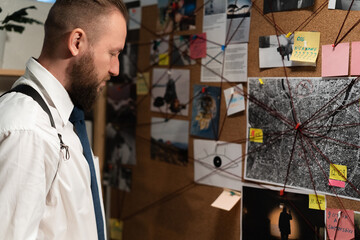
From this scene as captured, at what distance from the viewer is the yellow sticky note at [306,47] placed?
3.32 feet

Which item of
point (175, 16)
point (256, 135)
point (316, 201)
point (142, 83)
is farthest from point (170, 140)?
point (316, 201)

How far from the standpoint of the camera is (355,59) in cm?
95

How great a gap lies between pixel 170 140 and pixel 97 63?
0.53m

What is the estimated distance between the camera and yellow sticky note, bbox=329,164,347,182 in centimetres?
97

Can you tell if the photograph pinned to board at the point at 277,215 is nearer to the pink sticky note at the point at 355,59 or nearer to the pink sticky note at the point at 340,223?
the pink sticky note at the point at 340,223

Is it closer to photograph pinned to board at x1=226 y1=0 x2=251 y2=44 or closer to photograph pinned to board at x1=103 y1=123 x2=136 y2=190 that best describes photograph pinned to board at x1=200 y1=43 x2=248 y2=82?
photograph pinned to board at x1=226 y1=0 x2=251 y2=44

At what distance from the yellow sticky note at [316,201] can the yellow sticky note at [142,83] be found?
0.77 m

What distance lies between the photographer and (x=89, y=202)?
959mm

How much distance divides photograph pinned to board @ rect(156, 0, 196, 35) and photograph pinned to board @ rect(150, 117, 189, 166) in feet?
1.18

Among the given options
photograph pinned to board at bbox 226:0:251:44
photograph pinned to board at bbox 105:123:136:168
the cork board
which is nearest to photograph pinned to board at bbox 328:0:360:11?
the cork board

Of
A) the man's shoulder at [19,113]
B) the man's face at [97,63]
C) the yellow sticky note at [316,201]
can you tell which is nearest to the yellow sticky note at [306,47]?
the yellow sticky note at [316,201]

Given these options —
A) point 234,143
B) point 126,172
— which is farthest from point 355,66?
point 126,172

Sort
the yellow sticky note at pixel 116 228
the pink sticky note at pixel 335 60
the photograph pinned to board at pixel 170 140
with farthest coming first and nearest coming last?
1. the yellow sticky note at pixel 116 228
2. the photograph pinned to board at pixel 170 140
3. the pink sticky note at pixel 335 60

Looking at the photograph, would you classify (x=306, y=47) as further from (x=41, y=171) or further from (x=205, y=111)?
(x=41, y=171)
